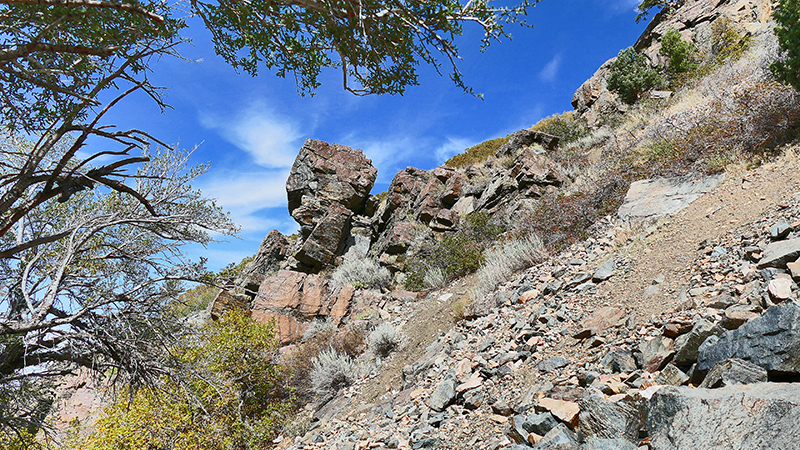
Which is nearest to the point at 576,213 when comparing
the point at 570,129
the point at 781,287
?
the point at 781,287

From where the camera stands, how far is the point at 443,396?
483 centimetres

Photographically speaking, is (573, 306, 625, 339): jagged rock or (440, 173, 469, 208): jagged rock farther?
(440, 173, 469, 208): jagged rock

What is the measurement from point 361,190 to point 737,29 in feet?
53.8

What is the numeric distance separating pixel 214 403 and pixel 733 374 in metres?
7.90

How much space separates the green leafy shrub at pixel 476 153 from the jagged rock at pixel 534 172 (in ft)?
33.2

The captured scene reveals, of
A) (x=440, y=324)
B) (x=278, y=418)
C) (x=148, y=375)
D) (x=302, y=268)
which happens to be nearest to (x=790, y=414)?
(x=440, y=324)

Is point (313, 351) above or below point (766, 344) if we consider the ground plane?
above

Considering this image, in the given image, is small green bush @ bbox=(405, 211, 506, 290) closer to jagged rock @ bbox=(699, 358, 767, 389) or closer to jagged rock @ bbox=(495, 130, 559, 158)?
jagged rock @ bbox=(495, 130, 559, 158)

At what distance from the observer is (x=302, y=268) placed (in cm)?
1573

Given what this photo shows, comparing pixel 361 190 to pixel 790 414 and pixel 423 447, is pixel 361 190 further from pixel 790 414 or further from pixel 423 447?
pixel 790 414

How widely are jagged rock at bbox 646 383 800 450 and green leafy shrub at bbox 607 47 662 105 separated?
55.2 ft

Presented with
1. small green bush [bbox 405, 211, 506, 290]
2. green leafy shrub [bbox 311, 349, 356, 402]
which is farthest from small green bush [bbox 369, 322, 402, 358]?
small green bush [bbox 405, 211, 506, 290]

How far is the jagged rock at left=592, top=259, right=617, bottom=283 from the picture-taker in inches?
210

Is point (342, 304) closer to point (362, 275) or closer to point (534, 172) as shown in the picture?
point (362, 275)
